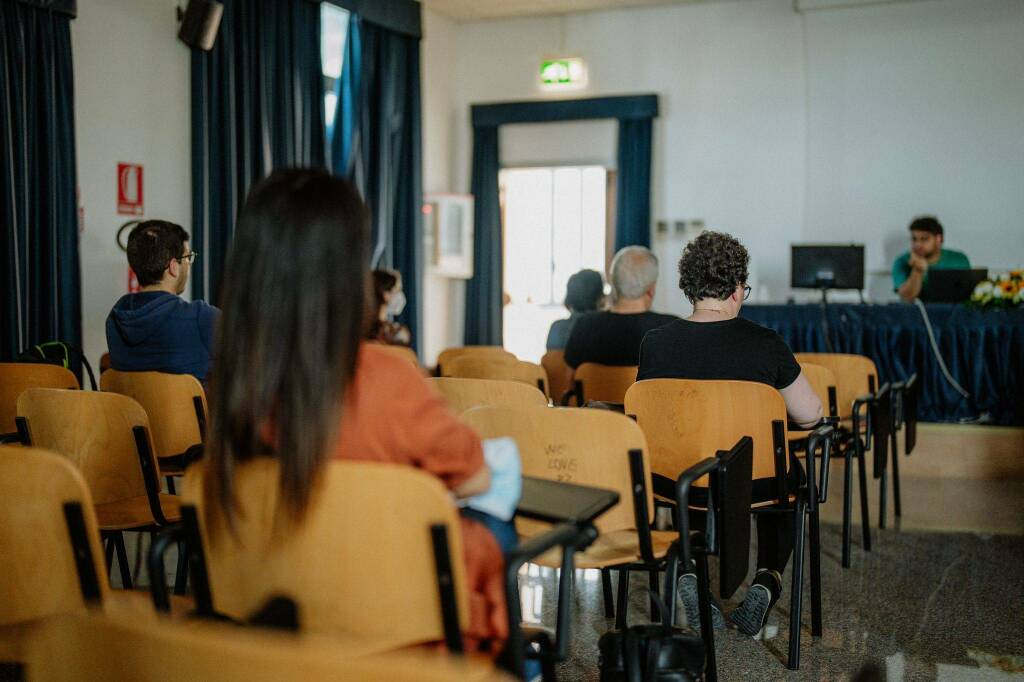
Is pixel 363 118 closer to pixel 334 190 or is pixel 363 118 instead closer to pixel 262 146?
pixel 262 146

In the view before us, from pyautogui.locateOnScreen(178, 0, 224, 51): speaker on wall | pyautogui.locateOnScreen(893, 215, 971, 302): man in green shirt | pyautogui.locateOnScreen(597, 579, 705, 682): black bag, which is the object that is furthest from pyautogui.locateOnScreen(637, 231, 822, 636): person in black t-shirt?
pyautogui.locateOnScreen(893, 215, 971, 302): man in green shirt

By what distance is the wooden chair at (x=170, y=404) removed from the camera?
2.97m

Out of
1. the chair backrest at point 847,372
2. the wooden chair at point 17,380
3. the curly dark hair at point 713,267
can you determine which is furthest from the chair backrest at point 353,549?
the chair backrest at point 847,372

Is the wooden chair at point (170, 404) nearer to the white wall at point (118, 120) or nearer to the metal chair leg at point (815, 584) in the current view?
the metal chair leg at point (815, 584)

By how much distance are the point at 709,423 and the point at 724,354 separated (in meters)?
0.26

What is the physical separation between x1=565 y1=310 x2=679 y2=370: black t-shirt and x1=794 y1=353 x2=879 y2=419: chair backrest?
0.81m

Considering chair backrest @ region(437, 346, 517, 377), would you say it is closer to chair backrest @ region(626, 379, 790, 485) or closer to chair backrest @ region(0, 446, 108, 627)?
chair backrest @ region(626, 379, 790, 485)

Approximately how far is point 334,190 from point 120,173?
4.83 meters

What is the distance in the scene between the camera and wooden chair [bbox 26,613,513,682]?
2.73 feet

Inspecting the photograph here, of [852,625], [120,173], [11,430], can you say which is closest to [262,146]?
[120,173]

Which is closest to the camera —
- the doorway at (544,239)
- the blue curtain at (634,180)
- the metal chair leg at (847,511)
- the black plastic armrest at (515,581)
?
the black plastic armrest at (515,581)

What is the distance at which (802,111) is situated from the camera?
27.2 ft

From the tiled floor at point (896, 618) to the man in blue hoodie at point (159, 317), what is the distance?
1449 millimetres

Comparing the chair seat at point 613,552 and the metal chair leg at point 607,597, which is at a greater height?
the chair seat at point 613,552
